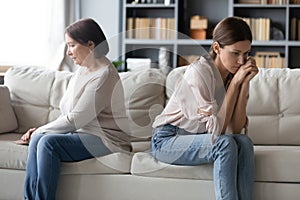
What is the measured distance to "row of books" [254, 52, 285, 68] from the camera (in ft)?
17.2

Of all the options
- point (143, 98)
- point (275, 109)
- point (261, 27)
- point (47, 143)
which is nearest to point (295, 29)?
point (261, 27)

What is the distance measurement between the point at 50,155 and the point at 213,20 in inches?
132

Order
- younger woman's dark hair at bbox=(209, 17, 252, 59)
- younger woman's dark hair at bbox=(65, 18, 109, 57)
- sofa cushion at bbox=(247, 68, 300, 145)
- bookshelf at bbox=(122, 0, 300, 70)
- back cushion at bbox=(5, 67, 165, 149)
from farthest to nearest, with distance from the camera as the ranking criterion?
bookshelf at bbox=(122, 0, 300, 70), back cushion at bbox=(5, 67, 165, 149), sofa cushion at bbox=(247, 68, 300, 145), younger woman's dark hair at bbox=(65, 18, 109, 57), younger woman's dark hair at bbox=(209, 17, 252, 59)

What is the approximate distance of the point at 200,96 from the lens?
235 centimetres

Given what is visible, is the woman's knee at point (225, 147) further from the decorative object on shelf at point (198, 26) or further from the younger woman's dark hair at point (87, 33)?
the decorative object on shelf at point (198, 26)

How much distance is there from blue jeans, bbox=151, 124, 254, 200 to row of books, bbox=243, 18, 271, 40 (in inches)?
118

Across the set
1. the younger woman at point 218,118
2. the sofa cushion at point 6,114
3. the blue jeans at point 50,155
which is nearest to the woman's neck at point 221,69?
the younger woman at point 218,118

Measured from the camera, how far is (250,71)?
245 centimetres

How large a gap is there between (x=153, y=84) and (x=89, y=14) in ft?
8.31

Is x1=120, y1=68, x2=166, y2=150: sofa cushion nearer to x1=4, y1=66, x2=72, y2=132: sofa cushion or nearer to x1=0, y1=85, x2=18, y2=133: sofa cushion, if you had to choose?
x1=4, y1=66, x2=72, y2=132: sofa cushion

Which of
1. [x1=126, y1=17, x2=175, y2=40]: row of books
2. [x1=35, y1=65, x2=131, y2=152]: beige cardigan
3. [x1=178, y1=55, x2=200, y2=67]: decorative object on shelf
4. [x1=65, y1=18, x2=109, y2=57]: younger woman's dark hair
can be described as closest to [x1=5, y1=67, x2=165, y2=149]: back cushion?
[x1=178, y1=55, x2=200, y2=67]: decorative object on shelf

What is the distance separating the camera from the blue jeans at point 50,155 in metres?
2.48

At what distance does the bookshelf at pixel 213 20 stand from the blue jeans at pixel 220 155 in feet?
8.36

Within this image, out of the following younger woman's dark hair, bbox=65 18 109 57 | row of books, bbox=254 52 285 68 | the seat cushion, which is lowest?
the seat cushion
